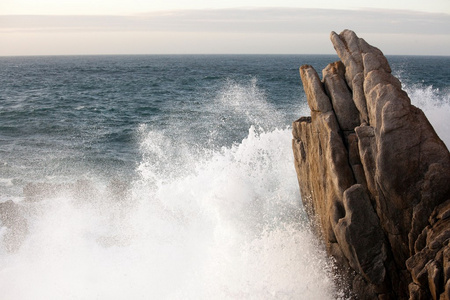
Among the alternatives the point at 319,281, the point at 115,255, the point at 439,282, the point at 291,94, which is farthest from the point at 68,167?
the point at 291,94

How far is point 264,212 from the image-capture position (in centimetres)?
1623

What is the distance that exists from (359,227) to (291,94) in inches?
1751

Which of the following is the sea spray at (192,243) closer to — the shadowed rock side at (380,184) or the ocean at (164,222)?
the ocean at (164,222)

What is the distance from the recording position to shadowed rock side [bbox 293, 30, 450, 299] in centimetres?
1034

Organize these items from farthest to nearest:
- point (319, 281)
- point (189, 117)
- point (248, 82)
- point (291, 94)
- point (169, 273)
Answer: point (248, 82)
point (291, 94)
point (189, 117)
point (169, 273)
point (319, 281)

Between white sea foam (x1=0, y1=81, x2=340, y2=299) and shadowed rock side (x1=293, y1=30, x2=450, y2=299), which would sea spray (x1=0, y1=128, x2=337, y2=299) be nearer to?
white sea foam (x1=0, y1=81, x2=340, y2=299)

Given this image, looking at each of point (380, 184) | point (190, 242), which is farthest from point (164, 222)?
point (380, 184)

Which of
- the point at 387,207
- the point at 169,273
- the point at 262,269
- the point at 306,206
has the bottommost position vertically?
the point at 169,273

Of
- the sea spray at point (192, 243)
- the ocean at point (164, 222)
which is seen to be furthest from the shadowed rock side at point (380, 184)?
the sea spray at point (192, 243)

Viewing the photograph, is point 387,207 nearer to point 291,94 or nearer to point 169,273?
point 169,273

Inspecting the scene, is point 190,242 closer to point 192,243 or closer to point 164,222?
point 192,243

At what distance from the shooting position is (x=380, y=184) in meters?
11.0

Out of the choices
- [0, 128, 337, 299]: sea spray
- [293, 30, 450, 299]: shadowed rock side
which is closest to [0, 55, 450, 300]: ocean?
[0, 128, 337, 299]: sea spray

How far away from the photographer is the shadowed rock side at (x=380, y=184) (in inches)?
407
